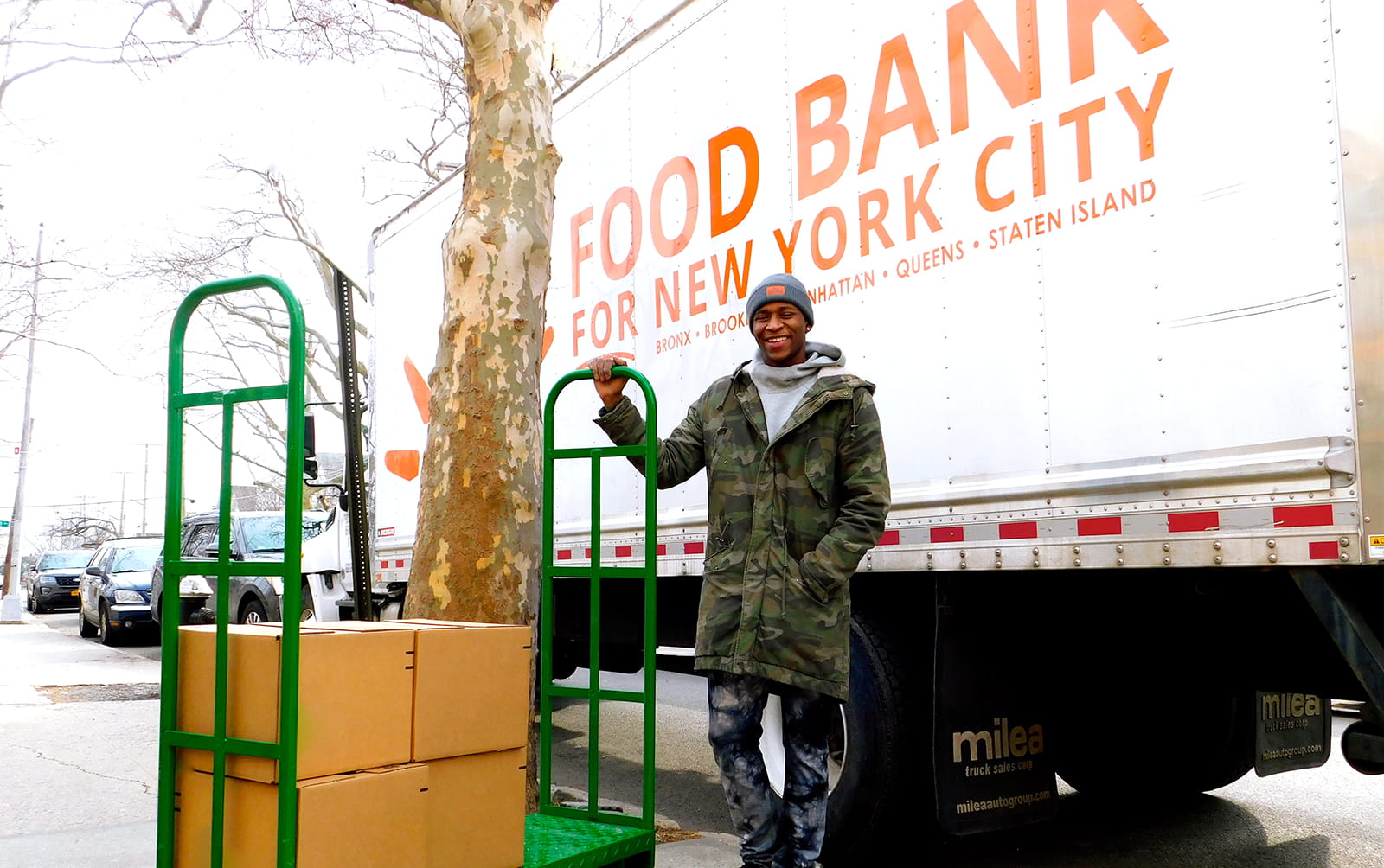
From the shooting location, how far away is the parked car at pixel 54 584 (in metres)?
29.7

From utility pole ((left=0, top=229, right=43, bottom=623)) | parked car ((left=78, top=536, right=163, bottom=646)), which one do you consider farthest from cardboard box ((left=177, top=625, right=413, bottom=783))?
utility pole ((left=0, top=229, right=43, bottom=623))

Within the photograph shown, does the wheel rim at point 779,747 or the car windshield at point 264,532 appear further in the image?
the car windshield at point 264,532

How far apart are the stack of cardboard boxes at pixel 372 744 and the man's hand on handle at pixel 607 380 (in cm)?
88

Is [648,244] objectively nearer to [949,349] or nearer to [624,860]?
[949,349]

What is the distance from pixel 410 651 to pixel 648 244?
10.2 feet

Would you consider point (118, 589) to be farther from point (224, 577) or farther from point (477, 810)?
point (224, 577)

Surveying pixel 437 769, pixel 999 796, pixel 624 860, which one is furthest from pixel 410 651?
pixel 999 796

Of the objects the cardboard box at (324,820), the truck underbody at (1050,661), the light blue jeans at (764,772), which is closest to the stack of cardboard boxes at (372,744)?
the cardboard box at (324,820)

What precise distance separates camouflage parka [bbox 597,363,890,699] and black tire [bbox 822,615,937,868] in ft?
3.52

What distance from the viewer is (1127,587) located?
3.99 meters

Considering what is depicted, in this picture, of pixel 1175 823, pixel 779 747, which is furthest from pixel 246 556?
pixel 1175 823

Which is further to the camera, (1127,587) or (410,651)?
(1127,587)

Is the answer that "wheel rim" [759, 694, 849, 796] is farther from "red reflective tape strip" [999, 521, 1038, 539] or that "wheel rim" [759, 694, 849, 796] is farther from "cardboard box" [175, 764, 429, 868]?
"cardboard box" [175, 764, 429, 868]

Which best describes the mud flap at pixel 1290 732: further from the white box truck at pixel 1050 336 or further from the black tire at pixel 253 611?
the black tire at pixel 253 611
